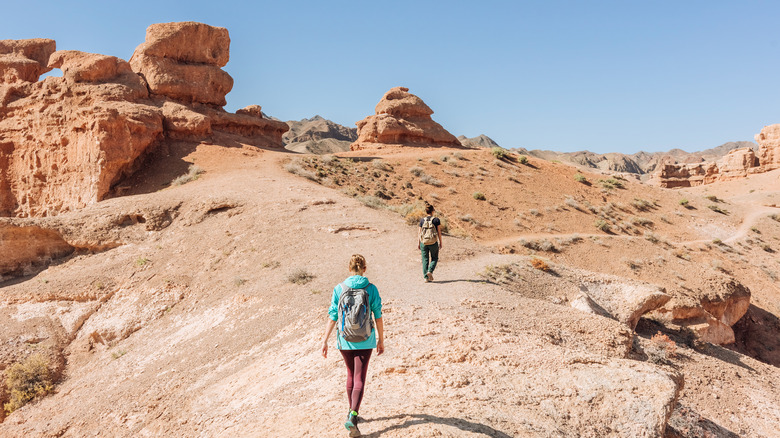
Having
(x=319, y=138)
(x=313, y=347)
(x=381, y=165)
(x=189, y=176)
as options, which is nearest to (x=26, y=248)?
(x=189, y=176)

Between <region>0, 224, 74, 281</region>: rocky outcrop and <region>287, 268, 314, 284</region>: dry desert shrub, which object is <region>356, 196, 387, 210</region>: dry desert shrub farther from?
<region>0, 224, 74, 281</region>: rocky outcrop

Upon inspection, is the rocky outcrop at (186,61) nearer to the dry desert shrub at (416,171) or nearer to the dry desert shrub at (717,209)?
the dry desert shrub at (416,171)

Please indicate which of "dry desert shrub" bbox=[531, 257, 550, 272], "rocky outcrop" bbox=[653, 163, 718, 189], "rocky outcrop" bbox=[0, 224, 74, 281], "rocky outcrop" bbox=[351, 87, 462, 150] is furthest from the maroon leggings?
"rocky outcrop" bbox=[653, 163, 718, 189]

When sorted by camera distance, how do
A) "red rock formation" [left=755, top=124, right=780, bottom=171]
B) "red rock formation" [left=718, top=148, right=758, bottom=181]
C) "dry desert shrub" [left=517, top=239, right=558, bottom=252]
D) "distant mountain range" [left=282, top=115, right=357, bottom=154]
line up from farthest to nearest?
"distant mountain range" [left=282, top=115, right=357, bottom=154]
"red rock formation" [left=718, top=148, right=758, bottom=181]
"red rock formation" [left=755, top=124, right=780, bottom=171]
"dry desert shrub" [left=517, top=239, right=558, bottom=252]

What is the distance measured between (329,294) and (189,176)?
13.9 meters

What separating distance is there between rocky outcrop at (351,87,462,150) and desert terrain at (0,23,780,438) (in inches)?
207

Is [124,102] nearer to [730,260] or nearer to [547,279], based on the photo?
[547,279]

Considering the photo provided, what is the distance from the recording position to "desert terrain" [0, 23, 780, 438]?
575 centimetres

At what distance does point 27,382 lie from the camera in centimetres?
995

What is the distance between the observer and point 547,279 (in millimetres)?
11031

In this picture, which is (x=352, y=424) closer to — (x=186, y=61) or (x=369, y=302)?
(x=369, y=302)

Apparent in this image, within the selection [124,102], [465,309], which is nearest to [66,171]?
[124,102]

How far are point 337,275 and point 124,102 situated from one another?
17.4 metres

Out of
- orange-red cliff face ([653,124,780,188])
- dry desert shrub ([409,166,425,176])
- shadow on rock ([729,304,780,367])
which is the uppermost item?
orange-red cliff face ([653,124,780,188])
